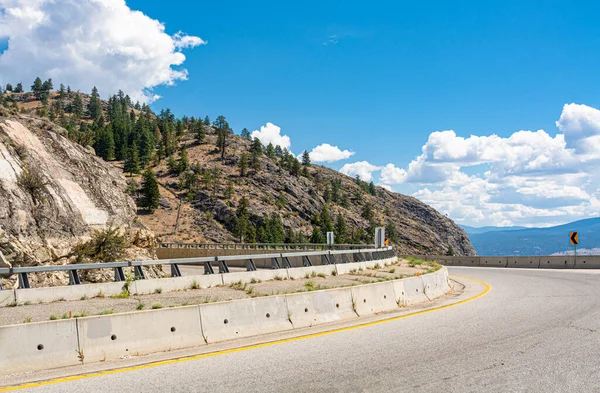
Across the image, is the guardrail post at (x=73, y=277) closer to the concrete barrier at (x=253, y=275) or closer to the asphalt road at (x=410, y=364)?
the concrete barrier at (x=253, y=275)

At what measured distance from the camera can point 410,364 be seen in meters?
7.05

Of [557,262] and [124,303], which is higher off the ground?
[557,262]

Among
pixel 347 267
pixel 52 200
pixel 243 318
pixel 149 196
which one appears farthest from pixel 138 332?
pixel 149 196

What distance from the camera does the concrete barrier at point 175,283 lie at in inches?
474

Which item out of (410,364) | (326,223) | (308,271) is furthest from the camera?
(326,223)

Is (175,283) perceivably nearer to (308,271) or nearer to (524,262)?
(308,271)

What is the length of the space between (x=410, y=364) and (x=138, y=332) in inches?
162

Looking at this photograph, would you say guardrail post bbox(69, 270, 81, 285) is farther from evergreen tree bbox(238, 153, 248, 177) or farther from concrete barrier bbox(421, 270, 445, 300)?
evergreen tree bbox(238, 153, 248, 177)

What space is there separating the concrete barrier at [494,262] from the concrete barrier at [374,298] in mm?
26496

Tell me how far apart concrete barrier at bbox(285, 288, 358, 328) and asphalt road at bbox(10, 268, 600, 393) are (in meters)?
1.05

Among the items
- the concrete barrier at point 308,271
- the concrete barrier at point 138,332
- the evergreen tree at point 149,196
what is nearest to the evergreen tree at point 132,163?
the evergreen tree at point 149,196

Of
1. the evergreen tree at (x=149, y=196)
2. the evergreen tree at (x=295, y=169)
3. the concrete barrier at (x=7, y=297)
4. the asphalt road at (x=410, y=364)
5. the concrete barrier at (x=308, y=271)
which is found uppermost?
the evergreen tree at (x=295, y=169)

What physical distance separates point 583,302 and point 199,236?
94.8 m

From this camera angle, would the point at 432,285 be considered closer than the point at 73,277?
No
